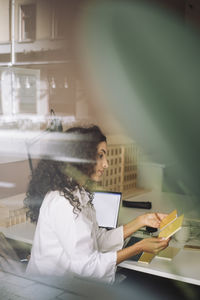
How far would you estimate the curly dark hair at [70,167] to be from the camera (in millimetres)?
1545

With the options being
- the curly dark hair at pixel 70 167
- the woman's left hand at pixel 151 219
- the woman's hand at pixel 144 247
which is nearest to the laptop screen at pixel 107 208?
the woman's left hand at pixel 151 219

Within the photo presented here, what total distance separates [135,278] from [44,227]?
951mm

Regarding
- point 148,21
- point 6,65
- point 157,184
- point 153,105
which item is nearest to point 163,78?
point 153,105

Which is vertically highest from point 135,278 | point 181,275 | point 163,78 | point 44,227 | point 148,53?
point 148,53

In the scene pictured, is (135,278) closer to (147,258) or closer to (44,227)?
(147,258)

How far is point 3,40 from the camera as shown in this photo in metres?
7.66

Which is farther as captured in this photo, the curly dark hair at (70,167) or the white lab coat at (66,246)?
the curly dark hair at (70,167)

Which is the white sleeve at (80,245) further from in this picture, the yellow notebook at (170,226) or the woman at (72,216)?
the yellow notebook at (170,226)

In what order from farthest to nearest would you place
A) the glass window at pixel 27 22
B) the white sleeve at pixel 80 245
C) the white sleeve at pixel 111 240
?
the glass window at pixel 27 22 → the white sleeve at pixel 111 240 → the white sleeve at pixel 80 245

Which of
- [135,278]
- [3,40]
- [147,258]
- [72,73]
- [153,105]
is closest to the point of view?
[147,258]

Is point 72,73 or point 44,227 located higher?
point 72,73

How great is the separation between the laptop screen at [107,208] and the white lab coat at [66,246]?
0.51 m

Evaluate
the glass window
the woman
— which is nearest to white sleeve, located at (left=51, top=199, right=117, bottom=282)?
the woman

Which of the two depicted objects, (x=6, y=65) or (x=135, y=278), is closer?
(x=135, y=278)
